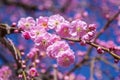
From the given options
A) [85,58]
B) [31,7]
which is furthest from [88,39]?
[31,7]

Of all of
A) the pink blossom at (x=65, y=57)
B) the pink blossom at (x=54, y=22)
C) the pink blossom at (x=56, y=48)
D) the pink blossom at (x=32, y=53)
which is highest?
the pink blossom at (x=54, y=22)

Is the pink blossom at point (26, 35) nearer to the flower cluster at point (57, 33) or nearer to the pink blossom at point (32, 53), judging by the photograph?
the flower cluster at point (57, 33)

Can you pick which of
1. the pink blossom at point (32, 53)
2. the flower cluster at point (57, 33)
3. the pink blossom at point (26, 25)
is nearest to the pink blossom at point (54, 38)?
the flower cluster at point (57, 33)

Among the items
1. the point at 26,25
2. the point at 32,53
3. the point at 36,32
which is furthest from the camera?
the point at 32,53

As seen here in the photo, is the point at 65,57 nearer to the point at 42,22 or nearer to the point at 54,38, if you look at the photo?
the point at 54,38

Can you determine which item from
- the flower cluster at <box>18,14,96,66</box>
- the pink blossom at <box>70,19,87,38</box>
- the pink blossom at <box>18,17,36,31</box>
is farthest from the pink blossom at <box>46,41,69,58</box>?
the pink blossom at <box>18,17,36,31</box>

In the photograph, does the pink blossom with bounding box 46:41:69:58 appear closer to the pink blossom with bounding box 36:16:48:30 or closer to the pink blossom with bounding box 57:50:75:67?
the pink blossom with bounding box 57:50:75:67

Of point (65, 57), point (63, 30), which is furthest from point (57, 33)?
point (65, 57)
